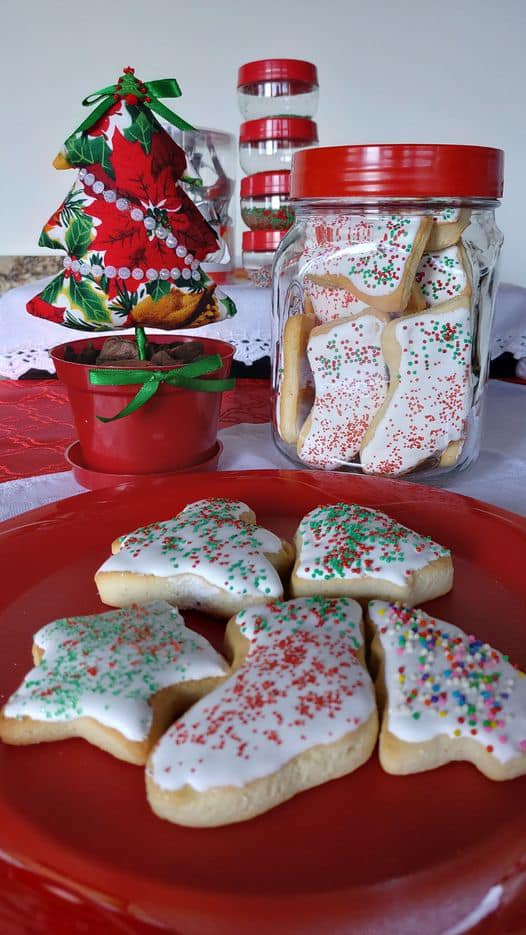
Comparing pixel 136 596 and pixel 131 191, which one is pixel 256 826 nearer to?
pixel 136 596

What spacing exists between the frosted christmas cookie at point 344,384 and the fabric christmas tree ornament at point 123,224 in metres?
0.15

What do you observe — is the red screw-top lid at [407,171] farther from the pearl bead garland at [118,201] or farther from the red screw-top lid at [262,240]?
the red screw-top lid at [262,240]

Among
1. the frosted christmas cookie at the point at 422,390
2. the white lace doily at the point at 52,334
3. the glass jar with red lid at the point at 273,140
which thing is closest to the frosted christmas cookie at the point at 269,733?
the frosted christmas cookie at the point at 422,390

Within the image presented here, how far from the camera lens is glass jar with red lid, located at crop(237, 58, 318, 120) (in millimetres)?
1447

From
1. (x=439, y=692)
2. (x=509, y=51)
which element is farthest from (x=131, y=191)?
(x=509, y=51)

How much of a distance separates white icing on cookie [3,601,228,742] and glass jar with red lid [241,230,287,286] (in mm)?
999

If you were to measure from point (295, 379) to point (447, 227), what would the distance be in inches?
8.4

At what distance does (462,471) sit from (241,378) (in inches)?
22.5

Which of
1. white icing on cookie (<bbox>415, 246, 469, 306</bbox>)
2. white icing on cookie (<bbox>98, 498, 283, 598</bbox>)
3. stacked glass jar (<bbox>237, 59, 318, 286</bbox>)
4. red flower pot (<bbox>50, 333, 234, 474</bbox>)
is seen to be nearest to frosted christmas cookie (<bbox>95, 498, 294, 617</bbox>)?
white icing on cookie (<bbox>98, 498, 283, 598</bbox>)

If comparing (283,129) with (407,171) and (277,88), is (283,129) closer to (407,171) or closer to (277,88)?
(277,88)

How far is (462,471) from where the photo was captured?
0.83 m

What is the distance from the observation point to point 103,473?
2.59 feet

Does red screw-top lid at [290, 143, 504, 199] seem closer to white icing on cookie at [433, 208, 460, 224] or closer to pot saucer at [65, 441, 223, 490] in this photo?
white icing on cookie at [433, 208, 460, 224]

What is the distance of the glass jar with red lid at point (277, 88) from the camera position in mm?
1447
